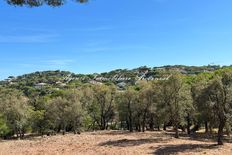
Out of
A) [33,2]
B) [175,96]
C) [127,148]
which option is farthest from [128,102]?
[33,2]

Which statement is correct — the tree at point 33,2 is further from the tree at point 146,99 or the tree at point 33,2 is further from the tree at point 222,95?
the tree at point 146,99

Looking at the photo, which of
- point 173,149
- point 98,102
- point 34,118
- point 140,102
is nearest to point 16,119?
point 34,118

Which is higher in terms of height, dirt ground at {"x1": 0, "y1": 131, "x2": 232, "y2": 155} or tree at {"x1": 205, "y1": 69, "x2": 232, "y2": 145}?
tree at {"x1": 205, "y1": 69, "x2": 232, "y2": 145}

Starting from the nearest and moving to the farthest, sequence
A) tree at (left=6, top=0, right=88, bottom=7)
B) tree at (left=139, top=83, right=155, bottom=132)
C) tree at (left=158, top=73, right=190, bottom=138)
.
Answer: tree at (left=6, top=0, right=88, bottom=7), tree at (left=158, top=73, right=190, bottom=138), tree at (left=139, top=83, right=155, bottom=132)

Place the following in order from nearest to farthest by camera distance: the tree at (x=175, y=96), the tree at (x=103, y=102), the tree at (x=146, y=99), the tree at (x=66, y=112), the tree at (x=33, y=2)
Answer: the tree at (x=33, y=2), the tree at (x=175, y=96), the tree at (x=146, y=99), the tree at (x=66, y=112), the tree at (x=103, y=102)

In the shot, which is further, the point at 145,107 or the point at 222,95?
the point at 145,107

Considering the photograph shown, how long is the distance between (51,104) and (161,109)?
34701 mm

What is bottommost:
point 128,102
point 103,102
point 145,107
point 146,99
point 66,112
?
point 66,112

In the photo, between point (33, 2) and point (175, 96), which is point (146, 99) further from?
point (33, 2)

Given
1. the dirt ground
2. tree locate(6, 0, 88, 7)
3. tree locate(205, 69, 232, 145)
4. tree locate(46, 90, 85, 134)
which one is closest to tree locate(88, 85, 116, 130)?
tree locate(46, 90, 85, 134)

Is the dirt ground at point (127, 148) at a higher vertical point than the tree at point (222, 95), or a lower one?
lower

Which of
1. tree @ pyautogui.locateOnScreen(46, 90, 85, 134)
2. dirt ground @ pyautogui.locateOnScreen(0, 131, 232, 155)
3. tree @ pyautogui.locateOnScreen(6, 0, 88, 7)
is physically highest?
tree @ pyautogui.locateOnScreen(6, 0, 88, 7)

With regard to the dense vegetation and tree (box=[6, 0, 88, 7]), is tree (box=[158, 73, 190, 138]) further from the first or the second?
tree (box=[6, 0, 88, 7])

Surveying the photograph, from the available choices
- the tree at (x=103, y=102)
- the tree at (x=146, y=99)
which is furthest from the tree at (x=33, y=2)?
the tree at (x=103, y=102)
